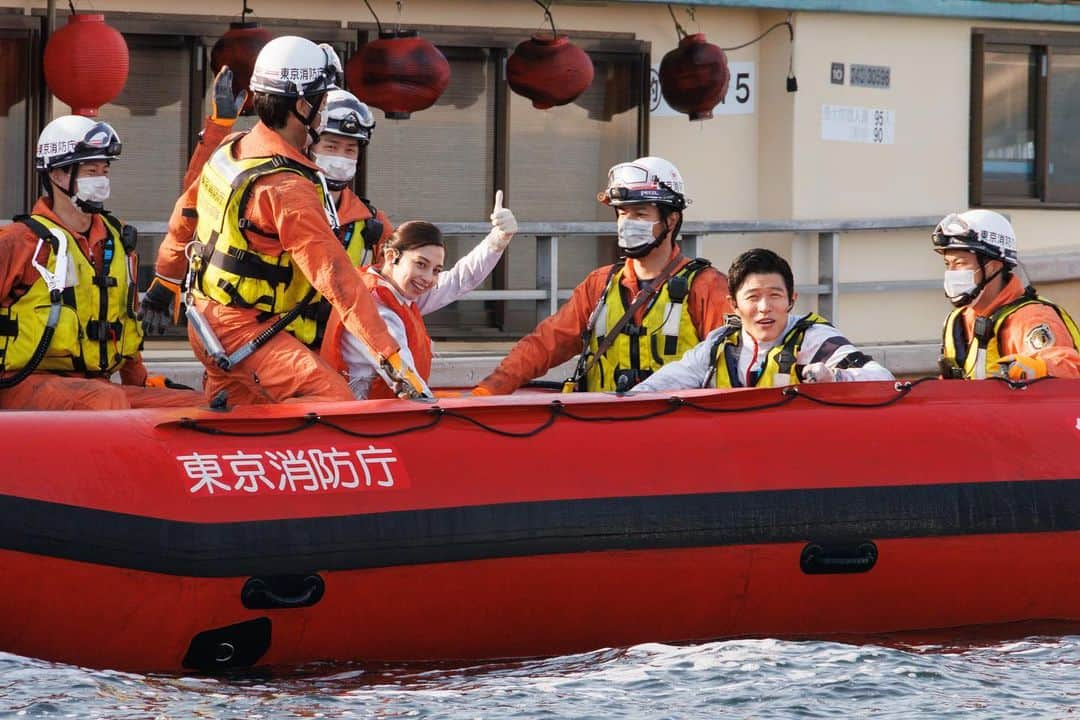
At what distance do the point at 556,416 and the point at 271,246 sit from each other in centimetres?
114

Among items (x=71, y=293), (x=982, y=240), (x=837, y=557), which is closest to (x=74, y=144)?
(x=71, y=293)

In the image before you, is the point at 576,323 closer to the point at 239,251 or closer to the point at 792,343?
the point at 792,343

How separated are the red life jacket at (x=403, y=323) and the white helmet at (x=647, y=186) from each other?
3.41 ft

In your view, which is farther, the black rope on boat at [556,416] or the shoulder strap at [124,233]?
the shoulder strap at [124,233]

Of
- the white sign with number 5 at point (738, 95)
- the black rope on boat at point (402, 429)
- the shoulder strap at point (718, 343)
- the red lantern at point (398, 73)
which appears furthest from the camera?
the white sign with number 5 at point (738, 95)

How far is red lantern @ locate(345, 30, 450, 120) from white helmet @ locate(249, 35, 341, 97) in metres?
3.63

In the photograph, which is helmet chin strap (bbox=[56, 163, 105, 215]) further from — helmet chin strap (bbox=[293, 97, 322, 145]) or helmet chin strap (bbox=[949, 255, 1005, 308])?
helmet chin strap (bbox=[949, 255, 1005, 308])

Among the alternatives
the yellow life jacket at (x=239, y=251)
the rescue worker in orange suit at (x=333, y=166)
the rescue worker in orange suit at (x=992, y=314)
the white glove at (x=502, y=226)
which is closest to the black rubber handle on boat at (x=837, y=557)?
the rescue worker in orange suit at (x=992, y=314)

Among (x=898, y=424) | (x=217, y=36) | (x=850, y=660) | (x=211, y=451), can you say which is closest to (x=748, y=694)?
(x=850, y=660)

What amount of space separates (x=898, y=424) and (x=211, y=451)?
2433 mm

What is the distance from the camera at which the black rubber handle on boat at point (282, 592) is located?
6.71 meters

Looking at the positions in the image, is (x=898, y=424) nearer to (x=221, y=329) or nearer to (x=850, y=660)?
(x=850, y=660)

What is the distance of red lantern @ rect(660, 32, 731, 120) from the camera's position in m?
12.0

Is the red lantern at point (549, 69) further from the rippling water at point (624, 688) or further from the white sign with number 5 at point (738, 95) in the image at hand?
the rippling water at point (624, 688)
